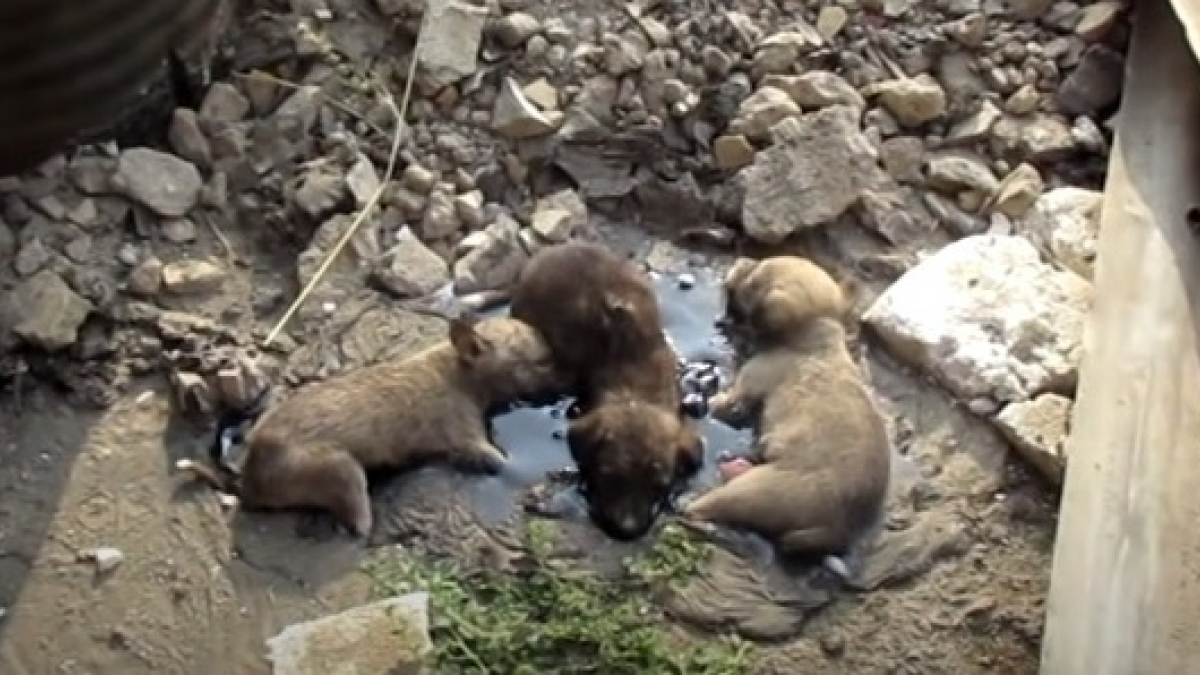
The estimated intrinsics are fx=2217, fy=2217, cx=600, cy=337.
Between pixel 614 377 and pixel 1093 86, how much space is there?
2.80 feet

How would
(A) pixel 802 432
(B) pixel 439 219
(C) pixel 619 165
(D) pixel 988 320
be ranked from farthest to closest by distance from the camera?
(C) pixel 619 165 → (B) pixel 439 219 → (D) pixel 988 320 → (A) pixel 802 432

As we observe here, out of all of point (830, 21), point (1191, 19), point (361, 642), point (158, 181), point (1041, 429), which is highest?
point (1191, 19)

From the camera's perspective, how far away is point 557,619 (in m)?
2.38

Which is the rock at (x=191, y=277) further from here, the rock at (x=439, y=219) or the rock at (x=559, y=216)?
the rock at (x=559, y=216)

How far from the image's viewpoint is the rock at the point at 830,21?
2994 millimetres

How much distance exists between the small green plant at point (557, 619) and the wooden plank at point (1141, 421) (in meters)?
0.37

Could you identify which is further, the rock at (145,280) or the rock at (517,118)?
the rock at (517,118)

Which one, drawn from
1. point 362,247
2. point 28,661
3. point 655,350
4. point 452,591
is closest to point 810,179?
point 655,350

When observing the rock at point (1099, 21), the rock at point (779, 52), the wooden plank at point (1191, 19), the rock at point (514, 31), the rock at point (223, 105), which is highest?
the wooden plank at point (1191, 19)

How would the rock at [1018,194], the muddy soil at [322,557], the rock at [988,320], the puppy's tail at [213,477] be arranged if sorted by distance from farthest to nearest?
the rock at [1018,194] → the rock at [988,320] → the puppy's tail at [213,477] → the muddy soil at [322,557]

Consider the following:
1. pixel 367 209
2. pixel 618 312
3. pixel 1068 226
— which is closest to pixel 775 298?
pixel 618 312

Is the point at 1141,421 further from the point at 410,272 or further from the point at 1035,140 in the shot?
the point at 410,272

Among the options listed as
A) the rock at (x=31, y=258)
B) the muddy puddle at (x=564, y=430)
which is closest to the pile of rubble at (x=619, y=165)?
the rock at (x=31, y=258)

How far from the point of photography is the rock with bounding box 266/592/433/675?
91.4 inches
